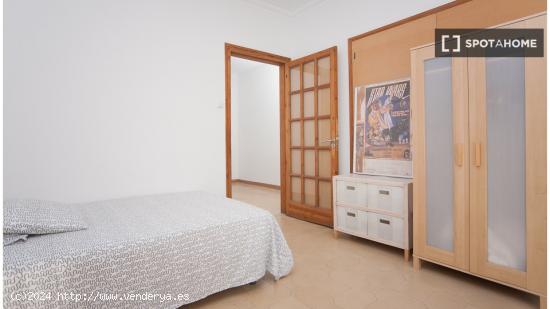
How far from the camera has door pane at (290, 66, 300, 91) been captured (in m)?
4.05

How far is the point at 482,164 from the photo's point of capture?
2.07 m

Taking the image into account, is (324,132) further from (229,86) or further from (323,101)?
(229,86)

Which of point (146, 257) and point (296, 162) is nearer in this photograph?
point (146, 257)

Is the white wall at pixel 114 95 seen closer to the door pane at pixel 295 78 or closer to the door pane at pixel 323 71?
the door pane at pixel 295 78

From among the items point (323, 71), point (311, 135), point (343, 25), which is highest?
point (343, 25)

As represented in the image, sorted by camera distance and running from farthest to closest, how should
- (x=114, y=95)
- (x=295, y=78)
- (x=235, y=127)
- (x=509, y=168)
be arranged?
(x=235, y=127) → (x=295, y=78) → (x=114, y=95) → (x=509, y=168)

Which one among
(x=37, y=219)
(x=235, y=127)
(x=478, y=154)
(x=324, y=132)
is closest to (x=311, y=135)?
(x=324, y=132)

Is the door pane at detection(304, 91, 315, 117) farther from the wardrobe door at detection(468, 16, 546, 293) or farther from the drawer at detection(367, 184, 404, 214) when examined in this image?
the wardrobe door at detection(468, 16, 546, 293)

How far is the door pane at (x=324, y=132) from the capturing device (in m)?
3.73

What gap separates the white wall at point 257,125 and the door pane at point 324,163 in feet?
8.31

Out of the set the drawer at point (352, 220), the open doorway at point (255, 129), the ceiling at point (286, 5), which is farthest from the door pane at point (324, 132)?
the open doorway at point (255, 129)

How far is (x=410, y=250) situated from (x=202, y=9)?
10.4 ft

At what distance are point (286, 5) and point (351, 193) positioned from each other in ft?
8.26

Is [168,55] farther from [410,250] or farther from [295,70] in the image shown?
[410,250]
